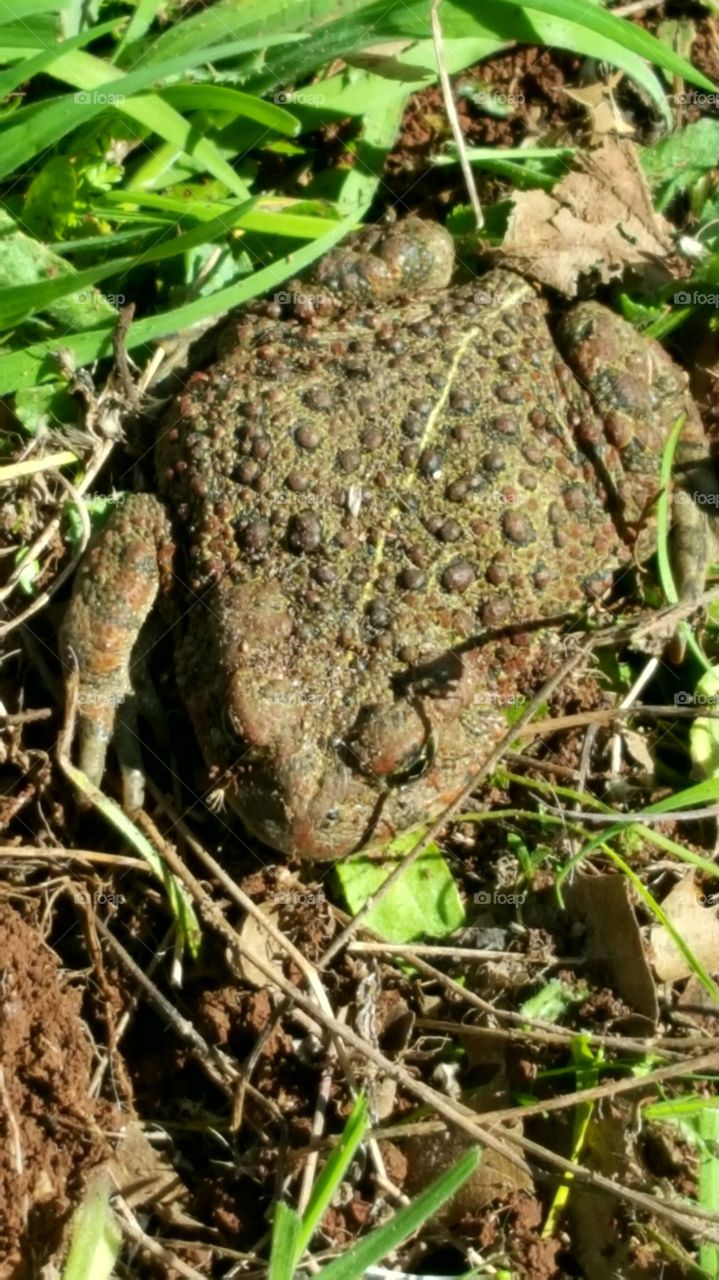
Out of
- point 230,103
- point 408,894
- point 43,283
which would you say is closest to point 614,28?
point 230,103

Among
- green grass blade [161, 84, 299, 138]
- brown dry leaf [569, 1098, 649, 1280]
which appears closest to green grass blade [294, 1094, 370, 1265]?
brown dry leaf [569, 1098, 649, 1280]

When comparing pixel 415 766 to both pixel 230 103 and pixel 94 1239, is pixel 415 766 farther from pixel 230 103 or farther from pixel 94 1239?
pixel 230 103

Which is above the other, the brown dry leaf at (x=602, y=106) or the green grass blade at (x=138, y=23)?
the green grass blade at (x=138, y=23)

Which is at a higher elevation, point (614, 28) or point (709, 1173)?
point (614, 28)

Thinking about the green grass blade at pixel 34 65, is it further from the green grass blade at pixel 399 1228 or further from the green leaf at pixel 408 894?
the green grass blade at pixel 399 1228

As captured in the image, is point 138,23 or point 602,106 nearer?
point 138,23

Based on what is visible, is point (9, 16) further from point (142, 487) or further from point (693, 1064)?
point (693, 1064)

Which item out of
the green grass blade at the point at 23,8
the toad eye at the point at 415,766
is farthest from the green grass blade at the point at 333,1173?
the green grass blade at the point at 23,8

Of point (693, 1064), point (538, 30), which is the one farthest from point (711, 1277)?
point (538, 30)

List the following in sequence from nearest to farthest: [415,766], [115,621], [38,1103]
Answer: [415,766], [38,1103], [115,621]
